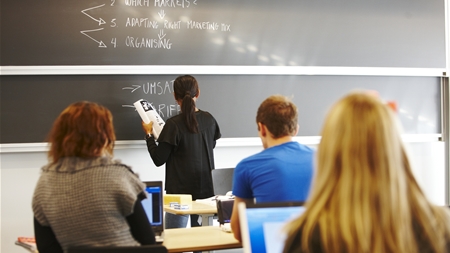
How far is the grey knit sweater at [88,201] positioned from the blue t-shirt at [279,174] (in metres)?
0.55

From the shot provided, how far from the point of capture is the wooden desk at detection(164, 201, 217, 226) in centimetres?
364

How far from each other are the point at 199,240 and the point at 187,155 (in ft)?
4.23

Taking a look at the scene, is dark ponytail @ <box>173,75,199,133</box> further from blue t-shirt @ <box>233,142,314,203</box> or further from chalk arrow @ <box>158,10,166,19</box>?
blue t-shirt @ <box>233,142,314,203</box>

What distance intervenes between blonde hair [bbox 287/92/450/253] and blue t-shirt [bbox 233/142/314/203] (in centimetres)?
116

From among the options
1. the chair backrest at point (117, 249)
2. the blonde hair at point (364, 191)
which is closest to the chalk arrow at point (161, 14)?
the chair backrest at point (117, 249)

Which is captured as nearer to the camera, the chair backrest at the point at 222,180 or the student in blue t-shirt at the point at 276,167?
the student in blue t-shirt at the point at 276,167

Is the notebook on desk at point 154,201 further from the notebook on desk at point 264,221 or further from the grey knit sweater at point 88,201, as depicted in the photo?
the notebook on desk at point 264,221

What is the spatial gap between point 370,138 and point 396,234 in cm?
22

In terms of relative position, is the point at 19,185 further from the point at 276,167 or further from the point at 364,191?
the point at 364,191

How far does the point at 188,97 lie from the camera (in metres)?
4.17

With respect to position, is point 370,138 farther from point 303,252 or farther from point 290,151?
point 290,151

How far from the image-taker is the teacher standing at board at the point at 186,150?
418 centimetres

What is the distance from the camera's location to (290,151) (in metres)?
2.47

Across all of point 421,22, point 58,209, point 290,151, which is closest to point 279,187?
point 290,151
